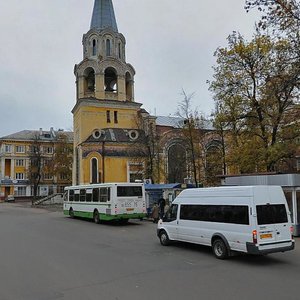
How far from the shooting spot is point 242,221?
11.9 m

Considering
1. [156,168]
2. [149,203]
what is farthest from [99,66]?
[149,203]

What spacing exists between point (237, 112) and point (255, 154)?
11.4 ft

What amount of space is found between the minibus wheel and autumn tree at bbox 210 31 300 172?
45.1 feet

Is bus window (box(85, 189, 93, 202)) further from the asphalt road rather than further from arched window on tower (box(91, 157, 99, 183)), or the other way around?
arched window on tower (box(91, 157, 99, 183))

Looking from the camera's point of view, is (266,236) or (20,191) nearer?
(266,236)

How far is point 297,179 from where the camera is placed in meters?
18.5

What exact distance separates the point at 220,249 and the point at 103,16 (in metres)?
52.6

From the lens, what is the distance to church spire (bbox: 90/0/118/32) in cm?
5772

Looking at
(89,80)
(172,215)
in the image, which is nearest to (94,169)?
(89,80)

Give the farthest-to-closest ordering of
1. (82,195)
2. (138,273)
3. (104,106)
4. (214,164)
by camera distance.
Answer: (104,106), (214,164), (82,195), (138,273)

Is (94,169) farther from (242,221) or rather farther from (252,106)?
(242,221)

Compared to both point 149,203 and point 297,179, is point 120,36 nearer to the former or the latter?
point 149,203

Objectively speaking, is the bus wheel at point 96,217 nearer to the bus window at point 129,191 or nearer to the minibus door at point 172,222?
the bus window at point 129,191

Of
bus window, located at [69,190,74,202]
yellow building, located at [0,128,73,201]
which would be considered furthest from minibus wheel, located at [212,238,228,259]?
yellow building, located at [0,128,73,201]
